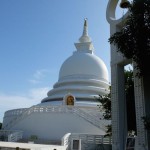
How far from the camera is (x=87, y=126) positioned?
25797 mm

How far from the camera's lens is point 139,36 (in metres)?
10.1

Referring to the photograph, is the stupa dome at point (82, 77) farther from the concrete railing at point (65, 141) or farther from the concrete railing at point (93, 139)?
the concrete railing at point (65, 141)

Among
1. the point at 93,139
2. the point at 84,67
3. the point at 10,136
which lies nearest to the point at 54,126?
the point at 10,136

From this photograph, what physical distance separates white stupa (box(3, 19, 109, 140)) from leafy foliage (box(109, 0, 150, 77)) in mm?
16001

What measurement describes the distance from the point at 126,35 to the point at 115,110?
13.5 ft

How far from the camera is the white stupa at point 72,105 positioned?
26156mm

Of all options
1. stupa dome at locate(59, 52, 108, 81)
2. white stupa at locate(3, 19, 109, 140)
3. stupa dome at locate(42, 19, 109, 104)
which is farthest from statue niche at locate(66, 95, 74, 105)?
stupa dome at locate(59, 52, 108, 81)

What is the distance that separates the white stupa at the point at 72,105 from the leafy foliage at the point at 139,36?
1600 cm

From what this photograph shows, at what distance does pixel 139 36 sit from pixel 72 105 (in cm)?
2058

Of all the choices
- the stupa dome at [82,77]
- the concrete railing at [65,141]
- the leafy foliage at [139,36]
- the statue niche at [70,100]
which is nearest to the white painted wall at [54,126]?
the concrete railing at [65,141]

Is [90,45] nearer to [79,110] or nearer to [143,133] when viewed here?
[79,110]

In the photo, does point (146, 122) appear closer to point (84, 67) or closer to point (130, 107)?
point (130, 107)

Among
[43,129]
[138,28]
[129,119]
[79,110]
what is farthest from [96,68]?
[138,28]

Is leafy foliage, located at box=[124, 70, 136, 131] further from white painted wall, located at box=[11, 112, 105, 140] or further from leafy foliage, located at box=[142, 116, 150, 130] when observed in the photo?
white painted wall, located at box=[11, 112, 105, 140]
